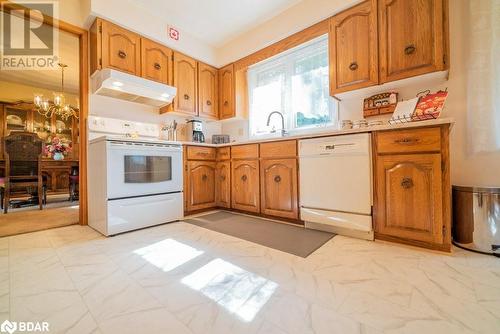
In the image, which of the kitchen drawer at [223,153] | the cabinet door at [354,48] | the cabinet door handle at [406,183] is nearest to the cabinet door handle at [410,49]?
the cabinet door at [354,48]

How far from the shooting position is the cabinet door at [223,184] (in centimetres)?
281

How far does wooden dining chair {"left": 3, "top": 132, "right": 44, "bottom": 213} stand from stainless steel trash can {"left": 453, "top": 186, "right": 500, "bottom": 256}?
16.2 ft

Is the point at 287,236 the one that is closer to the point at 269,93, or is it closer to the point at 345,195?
the point at 345,195

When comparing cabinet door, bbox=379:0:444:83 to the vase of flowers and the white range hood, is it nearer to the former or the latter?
the white range hood

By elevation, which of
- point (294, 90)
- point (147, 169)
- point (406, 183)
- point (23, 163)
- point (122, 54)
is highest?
point (122, 54)

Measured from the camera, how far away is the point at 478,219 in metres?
1.46

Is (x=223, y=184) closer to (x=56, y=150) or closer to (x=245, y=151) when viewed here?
(x=245, y=151)

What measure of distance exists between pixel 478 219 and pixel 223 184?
94.0 inches

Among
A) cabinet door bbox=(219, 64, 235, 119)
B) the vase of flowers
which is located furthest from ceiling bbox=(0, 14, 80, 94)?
cabinet door bbox=(219, 64, 235, 119)

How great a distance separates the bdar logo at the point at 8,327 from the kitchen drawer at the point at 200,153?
1.94 metres

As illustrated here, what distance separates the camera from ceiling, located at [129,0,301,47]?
2.47m

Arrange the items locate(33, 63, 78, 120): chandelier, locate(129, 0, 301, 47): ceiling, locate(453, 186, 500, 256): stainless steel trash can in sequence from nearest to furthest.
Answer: locate(453, 186, 500, 256): stainless steel trash can → locate(129, 0, 301, 47): ceiling → locate(33, 63, 78, 120): chandelier

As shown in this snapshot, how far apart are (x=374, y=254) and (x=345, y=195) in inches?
19.9
